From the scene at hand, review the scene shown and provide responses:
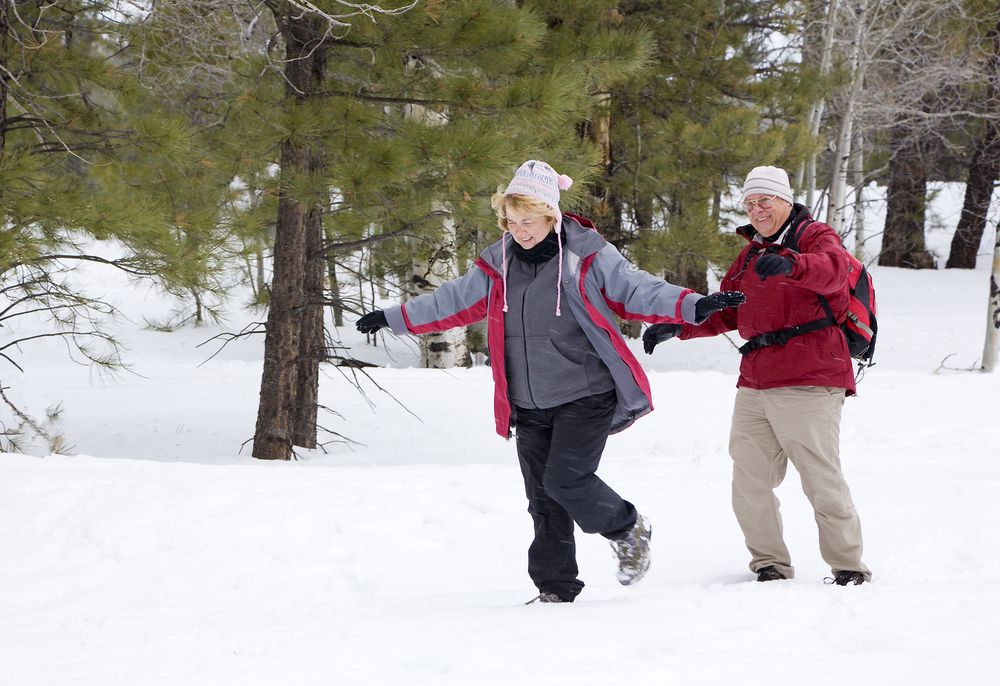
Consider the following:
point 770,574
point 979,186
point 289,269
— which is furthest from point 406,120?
point 979,186

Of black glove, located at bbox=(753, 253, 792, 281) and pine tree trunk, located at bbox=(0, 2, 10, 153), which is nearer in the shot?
black glove, located at bbox=(753, 253, 792, 281)

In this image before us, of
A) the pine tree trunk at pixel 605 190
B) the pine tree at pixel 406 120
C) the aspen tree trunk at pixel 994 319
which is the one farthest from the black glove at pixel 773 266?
the aspen tree trunk at pixel 994 319

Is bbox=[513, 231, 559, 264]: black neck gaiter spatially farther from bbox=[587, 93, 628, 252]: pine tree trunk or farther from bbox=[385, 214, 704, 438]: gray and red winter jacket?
bbox=[587, 93, 628, 252]: pine tree trunk

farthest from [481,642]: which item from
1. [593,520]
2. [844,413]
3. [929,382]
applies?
[929,382]

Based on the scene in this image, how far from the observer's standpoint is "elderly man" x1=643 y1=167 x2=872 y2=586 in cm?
338

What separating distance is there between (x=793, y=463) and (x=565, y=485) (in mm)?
968

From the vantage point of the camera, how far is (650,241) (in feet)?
32.8

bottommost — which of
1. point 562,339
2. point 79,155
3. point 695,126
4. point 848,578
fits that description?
point 848,578

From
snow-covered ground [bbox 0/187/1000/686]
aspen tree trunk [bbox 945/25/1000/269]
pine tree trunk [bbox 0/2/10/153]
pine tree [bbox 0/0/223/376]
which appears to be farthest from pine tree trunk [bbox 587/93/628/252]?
aspen tree trunk [bbox 945/25/1000/269]

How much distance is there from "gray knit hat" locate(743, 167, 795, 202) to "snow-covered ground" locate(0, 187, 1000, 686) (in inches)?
59.8

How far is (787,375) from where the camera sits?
3416 millimetres

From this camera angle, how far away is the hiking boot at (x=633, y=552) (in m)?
3.36

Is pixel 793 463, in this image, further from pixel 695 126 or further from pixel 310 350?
pixel 695 126

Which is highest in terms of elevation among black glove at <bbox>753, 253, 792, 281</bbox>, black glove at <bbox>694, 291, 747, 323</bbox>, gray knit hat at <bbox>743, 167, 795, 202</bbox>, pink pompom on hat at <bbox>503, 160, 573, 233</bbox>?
gray knit hat at <bbox>743, 167, 795, 202</bbox>
